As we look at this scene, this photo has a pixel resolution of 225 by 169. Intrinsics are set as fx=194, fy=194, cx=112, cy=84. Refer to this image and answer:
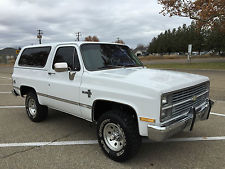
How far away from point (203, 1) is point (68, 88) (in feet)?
54.1

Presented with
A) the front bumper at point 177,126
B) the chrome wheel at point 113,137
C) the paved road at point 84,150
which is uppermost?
the front bumper at point 177,126

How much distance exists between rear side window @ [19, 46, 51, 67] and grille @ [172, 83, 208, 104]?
119 inches

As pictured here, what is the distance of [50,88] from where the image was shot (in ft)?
13.8

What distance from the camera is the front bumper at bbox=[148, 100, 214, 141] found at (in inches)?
103

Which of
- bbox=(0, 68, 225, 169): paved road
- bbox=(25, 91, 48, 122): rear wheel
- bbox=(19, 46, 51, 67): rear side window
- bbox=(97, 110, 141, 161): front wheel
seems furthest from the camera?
bbox=(25, 91, 48, 122): rear wheel

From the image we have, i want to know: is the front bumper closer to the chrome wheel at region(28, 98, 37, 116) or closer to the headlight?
the headlight

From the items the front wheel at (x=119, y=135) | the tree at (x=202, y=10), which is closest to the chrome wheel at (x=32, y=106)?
the front wheel at (x=119, y=135)

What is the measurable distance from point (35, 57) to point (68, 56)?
138 cm

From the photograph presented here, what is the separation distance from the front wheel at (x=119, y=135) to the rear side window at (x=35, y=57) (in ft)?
7.34

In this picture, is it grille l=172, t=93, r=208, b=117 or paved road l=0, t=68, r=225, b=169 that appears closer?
grille l=172, t=93, r=208, b=117

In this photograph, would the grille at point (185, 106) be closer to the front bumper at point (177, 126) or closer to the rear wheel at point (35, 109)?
the front bumper at point (177, 126)

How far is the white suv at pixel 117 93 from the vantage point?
2.70 m

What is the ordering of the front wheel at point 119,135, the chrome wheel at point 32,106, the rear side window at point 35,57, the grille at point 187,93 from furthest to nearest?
the chrome wheel at point 32,106
the rear side window at point 35,57
the front wheel at point 119,135
the grille at point 187,93

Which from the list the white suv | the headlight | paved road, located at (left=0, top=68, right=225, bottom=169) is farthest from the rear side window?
the headlight
